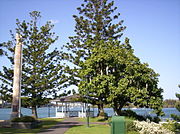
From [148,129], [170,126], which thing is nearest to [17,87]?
[148,129]

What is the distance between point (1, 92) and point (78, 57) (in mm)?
10461

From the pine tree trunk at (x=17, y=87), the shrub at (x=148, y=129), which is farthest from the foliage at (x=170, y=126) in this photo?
the pine tree trunk at (x=17, y=87)

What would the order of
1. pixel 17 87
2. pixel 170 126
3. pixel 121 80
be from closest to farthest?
pixel 170 126 < pixel 17 87 < pixel 121 80

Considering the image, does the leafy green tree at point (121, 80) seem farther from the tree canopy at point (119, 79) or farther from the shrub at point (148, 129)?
the shrub at point (148, 129)

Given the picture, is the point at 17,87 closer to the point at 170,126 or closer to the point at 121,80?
the point at 121,80

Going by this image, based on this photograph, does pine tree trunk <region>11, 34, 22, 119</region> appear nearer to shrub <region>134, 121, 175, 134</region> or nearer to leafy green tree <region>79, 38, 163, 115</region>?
leafy green tree <region>79, 38, 163, 115</region>

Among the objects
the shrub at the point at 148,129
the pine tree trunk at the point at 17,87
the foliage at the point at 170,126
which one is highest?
the pine tree trunk at the point at 17,87

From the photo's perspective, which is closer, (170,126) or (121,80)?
(170,126)

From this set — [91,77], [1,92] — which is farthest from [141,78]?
[1,92]

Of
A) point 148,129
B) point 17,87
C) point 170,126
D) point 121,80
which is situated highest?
point 121,80

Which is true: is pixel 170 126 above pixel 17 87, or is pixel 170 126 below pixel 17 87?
below

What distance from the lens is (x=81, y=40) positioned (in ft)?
105

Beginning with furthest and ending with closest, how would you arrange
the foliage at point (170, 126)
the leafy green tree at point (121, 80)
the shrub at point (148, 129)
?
1. the leafy green tree at point (121, 80)
2. the foliage at point (170, 126)
3. the shrub at point (148, 129)

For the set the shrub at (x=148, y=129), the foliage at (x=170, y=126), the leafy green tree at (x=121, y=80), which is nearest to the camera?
the shrub at (x=148, y=129)
